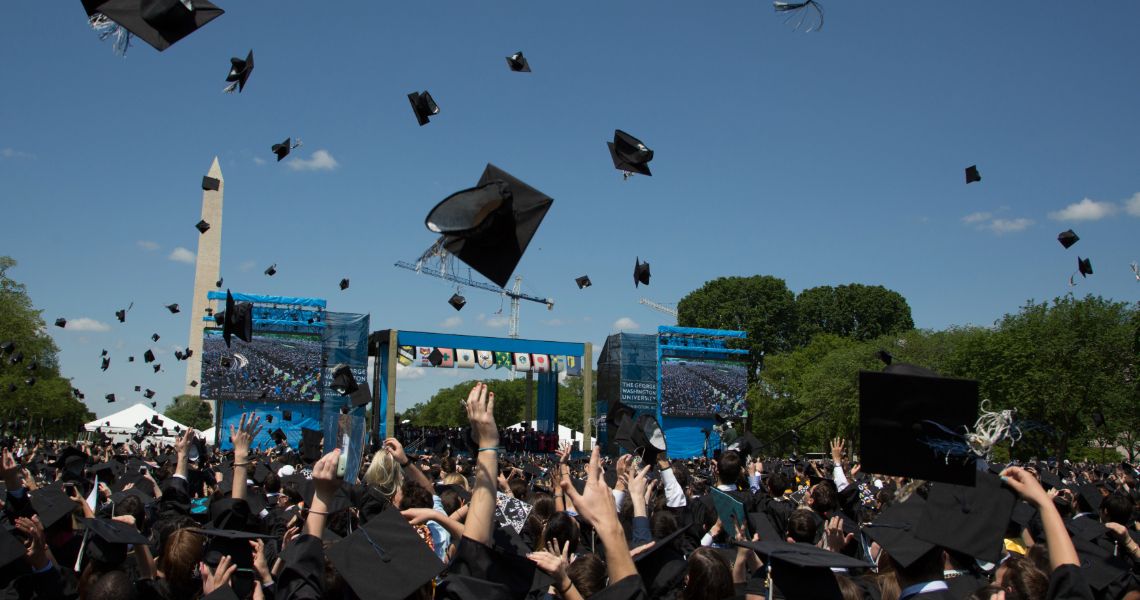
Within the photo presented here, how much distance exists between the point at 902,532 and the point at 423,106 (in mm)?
7798

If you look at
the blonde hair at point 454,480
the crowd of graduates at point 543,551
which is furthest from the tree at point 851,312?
the crowd of graduates at point 543,551

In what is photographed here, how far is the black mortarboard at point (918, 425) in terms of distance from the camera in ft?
10.4

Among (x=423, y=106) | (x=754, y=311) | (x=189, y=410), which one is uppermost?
(x=754, y=311)

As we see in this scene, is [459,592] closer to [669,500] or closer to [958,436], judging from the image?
[958,436]

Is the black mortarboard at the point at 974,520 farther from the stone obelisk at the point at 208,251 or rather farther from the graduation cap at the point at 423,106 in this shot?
the stone obelisk at the point at 208,251

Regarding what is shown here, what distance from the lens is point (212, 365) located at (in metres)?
35.3

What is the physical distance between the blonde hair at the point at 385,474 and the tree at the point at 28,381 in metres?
38.8

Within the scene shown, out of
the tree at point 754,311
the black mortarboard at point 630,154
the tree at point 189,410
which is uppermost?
the tree at point 754,311

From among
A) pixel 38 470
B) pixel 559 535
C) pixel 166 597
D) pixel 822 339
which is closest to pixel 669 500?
pixel 559 535

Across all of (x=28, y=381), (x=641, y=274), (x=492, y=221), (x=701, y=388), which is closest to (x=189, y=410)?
(x=28, y=381)

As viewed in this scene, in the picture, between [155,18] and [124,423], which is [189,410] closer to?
[124,423]

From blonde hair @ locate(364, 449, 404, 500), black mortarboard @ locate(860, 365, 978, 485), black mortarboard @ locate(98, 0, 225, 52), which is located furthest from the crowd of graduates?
black mortarboard @ locate(98, 0, 225, 52)

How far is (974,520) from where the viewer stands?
318 centimetres

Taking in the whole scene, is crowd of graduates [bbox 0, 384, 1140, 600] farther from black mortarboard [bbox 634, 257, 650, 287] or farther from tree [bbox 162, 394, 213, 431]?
tree [bbox 162, 394, 213, 431]
